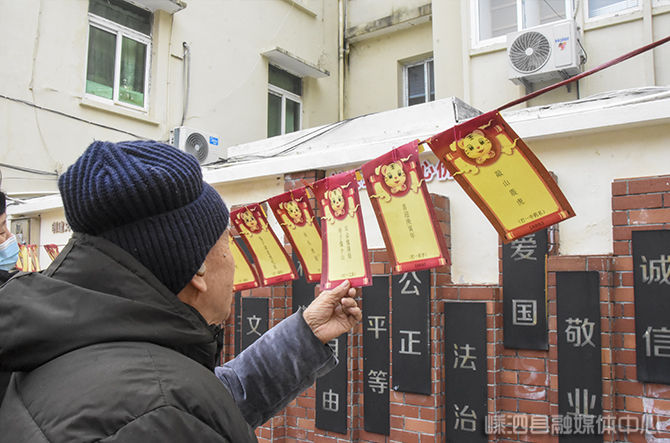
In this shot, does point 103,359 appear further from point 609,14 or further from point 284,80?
point 284,80

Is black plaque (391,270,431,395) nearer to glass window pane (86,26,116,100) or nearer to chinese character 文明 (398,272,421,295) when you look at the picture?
chinese character 文明 (398,272,421,295)

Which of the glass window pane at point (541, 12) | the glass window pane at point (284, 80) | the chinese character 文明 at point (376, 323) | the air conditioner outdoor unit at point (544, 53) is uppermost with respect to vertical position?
the glass window pane at point (284, 80)

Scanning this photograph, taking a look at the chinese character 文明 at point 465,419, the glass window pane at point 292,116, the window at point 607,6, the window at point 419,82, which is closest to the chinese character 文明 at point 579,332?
the chinese character 文明 at point 465,419

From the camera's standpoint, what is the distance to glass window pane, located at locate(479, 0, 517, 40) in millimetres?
6727

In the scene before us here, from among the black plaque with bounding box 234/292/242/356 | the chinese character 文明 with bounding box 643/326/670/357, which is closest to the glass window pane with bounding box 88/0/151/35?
the black plaque with bounding box 234/292/242/356

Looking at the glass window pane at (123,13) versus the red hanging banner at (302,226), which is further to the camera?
the glass window pane at (123,13)

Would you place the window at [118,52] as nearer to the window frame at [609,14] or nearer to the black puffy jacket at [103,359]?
the window frame at [609,14]

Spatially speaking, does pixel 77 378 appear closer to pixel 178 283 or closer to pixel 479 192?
pixel 178 283

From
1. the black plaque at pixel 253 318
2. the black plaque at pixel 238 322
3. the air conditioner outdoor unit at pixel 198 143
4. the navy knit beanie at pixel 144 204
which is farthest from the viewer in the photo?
the air conditioner outdoor unit at pixel 198 143

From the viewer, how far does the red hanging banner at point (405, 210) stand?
Answer: 246 cm

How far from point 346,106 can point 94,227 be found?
1008 cm

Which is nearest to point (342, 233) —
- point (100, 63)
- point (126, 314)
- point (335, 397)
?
point (335, 397)

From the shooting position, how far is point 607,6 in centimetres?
615

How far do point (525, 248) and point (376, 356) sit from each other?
119 centimetres
